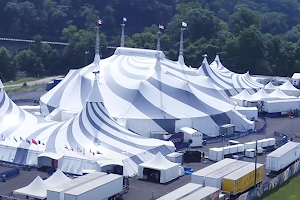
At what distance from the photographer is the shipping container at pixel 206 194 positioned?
900 inches

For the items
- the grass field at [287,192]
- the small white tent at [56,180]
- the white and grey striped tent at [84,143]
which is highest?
the white and grey striped tent at [84,143]

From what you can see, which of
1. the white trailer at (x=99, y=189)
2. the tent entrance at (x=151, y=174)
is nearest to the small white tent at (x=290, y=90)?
the tent entrance at (x=151, y=174)

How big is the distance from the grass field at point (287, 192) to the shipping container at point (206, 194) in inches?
117

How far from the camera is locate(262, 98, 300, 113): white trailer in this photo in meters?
44.3

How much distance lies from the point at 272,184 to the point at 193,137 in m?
7.78

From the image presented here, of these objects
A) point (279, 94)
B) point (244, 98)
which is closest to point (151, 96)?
point (244, 98)

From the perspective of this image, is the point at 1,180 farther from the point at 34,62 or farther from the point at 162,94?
the point at 34,62

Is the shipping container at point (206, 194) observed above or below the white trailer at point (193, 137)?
below

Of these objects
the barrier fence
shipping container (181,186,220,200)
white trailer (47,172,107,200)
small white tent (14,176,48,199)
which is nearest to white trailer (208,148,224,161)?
the barrier fence

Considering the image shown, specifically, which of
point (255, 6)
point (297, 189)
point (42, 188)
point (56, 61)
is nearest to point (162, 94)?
point (297, 189)

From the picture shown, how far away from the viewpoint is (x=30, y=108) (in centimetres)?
3953

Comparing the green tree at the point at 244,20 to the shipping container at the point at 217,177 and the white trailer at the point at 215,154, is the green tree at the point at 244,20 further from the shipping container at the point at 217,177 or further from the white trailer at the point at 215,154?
the shipping container at the point at 217,177

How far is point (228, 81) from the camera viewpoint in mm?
49562

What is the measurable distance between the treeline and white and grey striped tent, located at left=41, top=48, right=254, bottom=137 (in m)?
24.3
